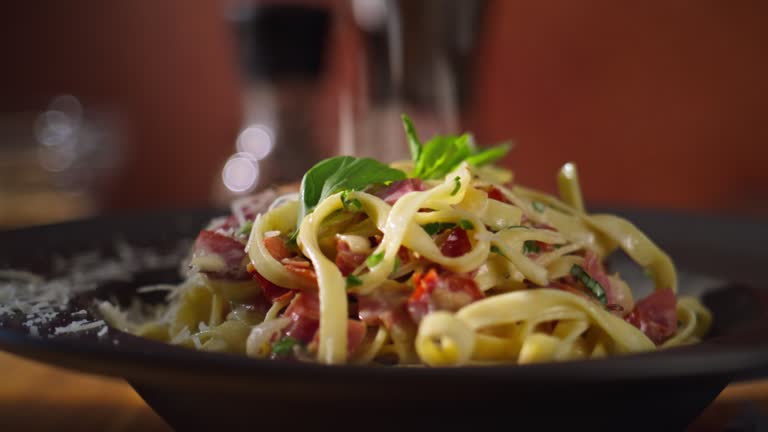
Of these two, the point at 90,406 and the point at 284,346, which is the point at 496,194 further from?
the point at 90,406

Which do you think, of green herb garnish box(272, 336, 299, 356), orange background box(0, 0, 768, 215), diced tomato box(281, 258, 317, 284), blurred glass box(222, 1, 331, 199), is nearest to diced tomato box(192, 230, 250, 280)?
diced tomato box(281, 258, 317, 284)

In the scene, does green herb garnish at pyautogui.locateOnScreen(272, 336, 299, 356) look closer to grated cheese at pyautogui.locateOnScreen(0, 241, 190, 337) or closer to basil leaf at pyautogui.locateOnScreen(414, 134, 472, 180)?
grated cheese at pyautogui.locateOnScreen(0, 241, 190, 337)

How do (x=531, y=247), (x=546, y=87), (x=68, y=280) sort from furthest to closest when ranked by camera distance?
(x=546, y=87) < (x=68, y=280) < (x=531, y=247)

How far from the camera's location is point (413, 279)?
947 millimetres

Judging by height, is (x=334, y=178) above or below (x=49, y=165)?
below

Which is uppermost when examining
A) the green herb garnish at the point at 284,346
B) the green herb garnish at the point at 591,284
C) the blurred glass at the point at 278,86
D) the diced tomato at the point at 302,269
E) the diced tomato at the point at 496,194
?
the blurred glass at the point at 278,86

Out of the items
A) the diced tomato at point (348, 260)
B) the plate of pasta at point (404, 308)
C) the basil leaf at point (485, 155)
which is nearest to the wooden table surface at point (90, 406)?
the plate of pasta at point (404, 308)

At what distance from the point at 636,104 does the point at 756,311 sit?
12.0 feet

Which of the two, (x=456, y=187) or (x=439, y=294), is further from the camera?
(x=456, y=187)

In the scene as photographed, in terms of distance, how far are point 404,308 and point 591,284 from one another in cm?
29

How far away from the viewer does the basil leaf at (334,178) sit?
40.4 inches

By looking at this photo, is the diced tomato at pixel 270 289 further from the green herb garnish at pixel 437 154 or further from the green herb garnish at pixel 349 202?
the green herb garnish at pixel 437 154

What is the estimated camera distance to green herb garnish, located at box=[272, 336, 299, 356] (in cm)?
88

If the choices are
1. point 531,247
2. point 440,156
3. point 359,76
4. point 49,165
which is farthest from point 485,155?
point 49,165
